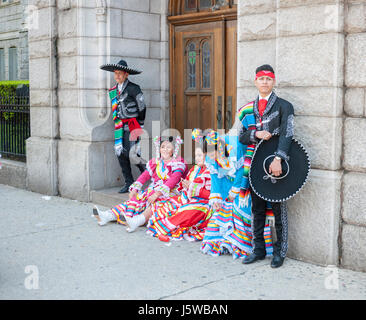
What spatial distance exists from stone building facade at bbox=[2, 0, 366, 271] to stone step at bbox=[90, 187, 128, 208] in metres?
0.14

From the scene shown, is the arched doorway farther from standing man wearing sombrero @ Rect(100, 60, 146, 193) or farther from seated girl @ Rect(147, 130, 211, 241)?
seated girl @ Rect(147, 130, 211, 241)

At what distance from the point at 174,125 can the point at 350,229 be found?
422 centimetres

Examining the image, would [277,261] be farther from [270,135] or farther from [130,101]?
[130,101]

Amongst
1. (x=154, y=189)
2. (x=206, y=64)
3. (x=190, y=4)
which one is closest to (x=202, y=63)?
(x=206, y=64)

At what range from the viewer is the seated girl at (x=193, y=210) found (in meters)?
6.30

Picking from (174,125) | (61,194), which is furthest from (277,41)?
(61,194)

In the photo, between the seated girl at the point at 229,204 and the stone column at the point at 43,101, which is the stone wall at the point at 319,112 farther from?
the stone column at the point at 43,101

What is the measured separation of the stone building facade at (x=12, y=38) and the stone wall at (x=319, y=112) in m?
20.2

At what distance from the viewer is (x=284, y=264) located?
5.46 meters

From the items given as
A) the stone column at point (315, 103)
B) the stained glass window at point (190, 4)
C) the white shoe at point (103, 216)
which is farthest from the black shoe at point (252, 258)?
the stained glass window at point (190, 4)

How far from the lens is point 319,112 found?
537cm

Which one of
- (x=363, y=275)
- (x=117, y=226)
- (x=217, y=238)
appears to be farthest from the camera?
(x=117, y=226)
